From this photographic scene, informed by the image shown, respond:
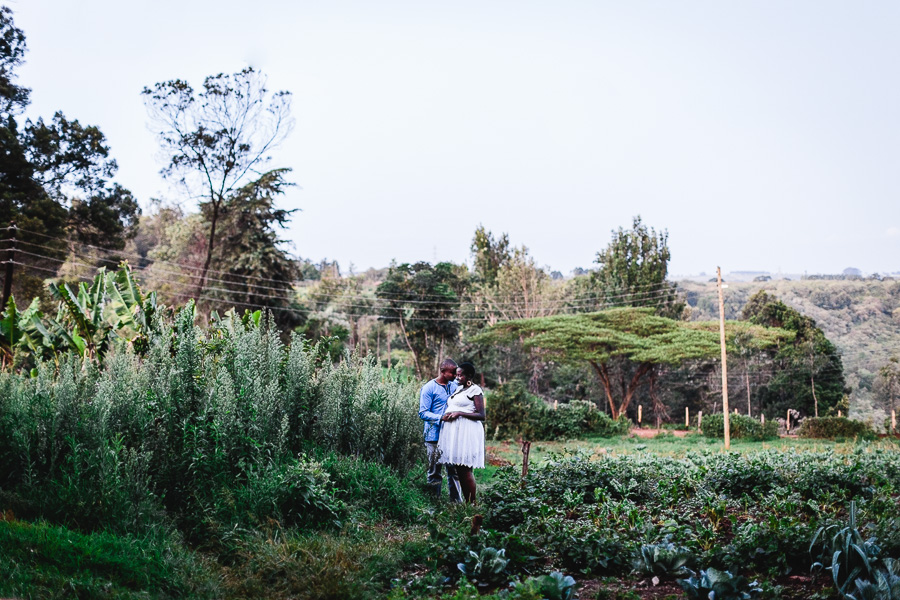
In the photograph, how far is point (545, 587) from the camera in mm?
4293

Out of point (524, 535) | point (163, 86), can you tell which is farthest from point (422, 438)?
point (163, 86)

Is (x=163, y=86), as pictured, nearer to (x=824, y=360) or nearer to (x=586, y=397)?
(x=586, y=397)

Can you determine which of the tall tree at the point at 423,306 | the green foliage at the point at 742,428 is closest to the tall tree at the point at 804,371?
the green foliage at the point at 742,428

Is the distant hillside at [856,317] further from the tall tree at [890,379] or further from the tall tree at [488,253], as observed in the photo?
the tall tree at [488,253]

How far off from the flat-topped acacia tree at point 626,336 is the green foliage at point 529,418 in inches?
374

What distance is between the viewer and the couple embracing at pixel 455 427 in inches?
314

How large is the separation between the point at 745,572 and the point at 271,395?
435 centimetres

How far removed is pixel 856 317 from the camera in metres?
56.4

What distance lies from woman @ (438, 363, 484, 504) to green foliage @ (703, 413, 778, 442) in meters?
22.4

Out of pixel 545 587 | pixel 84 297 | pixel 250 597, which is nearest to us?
pixel 545 587

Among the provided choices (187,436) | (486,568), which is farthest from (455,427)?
(486,568)

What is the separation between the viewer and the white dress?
26.2 ft

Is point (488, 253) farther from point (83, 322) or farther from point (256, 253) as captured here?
point (83, 322)

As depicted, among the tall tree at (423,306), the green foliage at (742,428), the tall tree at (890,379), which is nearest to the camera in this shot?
the green foliage at (742,428)
